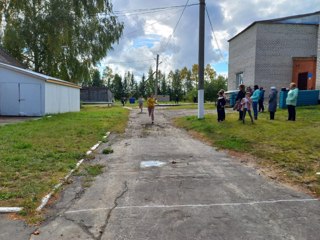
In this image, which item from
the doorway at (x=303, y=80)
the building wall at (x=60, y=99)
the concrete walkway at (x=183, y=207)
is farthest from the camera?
the doorway at (x=303, y=80)

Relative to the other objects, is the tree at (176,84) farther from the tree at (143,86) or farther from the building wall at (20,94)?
the building wall at (20,94)

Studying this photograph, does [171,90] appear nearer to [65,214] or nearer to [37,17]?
[37,17]

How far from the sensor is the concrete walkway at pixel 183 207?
3.96 metres

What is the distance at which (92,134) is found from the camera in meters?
12.7

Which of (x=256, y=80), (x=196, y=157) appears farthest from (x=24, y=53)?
(x=196, y=157)

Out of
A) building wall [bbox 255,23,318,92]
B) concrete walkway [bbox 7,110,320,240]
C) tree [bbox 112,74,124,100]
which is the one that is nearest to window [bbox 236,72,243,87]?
building wall [bbox 255,23,318,92]

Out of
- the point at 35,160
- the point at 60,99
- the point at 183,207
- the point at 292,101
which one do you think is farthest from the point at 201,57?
the point at 60,99

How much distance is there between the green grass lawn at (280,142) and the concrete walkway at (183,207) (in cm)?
80

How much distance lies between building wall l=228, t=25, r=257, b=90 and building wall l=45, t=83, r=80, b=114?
1468 cm

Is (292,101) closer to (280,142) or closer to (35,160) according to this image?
(280,142)

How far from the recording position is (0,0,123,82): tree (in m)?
29.8

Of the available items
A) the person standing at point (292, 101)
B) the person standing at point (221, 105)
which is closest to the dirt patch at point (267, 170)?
the person standing at point (221, 105)

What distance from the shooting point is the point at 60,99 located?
25.9m

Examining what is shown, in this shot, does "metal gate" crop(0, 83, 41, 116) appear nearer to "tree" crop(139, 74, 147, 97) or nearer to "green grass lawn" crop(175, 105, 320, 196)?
"green grass lawn" crop(175, 105, 320, 196)
